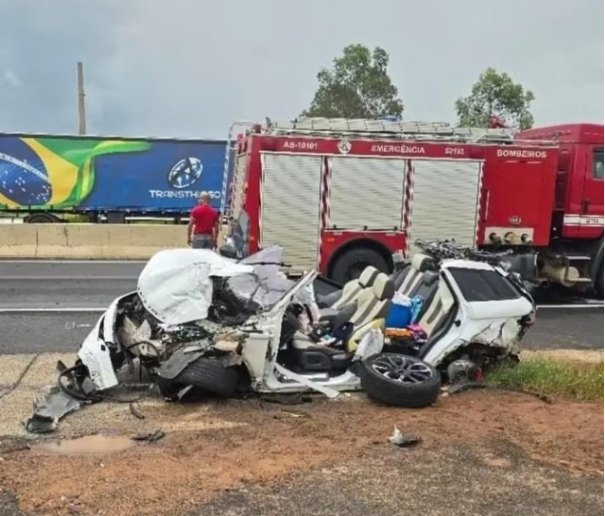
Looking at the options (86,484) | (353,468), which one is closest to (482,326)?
(353,468)

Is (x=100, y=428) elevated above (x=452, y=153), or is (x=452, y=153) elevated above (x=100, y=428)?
(x=452, y=153)

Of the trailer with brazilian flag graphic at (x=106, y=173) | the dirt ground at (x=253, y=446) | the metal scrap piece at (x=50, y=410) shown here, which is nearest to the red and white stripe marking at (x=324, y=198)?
the dirt ground at (x=253, y=446)

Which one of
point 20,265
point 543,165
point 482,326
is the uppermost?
point 543,165

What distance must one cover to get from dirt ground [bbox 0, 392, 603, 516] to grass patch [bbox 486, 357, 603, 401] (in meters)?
0.30

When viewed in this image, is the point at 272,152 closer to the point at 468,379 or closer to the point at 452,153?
the point at 452,153

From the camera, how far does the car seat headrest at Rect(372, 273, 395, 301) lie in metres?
6.86

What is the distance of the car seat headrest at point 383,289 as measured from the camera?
6.86 meters

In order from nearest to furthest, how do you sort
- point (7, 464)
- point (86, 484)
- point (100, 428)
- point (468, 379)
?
1. point (86, 484)
2. point (7, 464)
3. point (100, 428)
4. point (468, 379)

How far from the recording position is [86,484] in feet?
14.2

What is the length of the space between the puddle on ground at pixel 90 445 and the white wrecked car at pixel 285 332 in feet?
2.49

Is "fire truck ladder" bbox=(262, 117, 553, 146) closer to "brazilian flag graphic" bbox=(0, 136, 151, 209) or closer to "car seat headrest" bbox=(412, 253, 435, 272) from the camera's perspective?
"car seat headrest" bbox=(412, 253, 435, 272)

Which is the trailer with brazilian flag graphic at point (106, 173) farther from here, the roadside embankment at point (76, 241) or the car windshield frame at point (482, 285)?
the car windshield frame at point (482, 285)

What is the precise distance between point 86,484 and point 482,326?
383 cm

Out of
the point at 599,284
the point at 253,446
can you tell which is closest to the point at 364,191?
the point at 599,284
